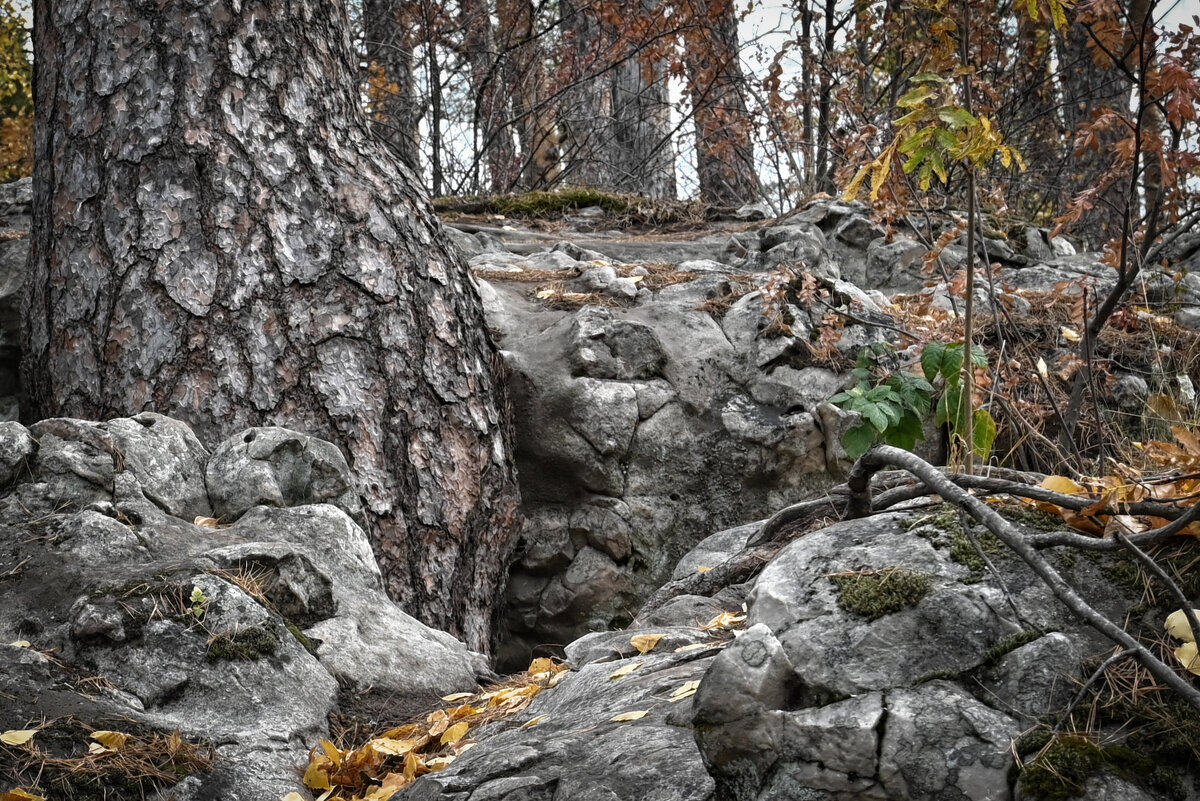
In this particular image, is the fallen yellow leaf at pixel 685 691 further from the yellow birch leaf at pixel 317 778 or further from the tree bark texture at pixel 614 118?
the tree bark texture at pixel 614 118

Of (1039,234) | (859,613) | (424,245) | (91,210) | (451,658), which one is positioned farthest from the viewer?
(1039,234)

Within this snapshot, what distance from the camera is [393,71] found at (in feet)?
35.2

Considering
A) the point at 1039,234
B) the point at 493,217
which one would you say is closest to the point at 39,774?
the point at 493,217

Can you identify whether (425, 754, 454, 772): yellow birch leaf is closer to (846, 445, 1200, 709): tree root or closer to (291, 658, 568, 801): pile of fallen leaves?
(291, 658, 568, 801): pile of fallen leaves

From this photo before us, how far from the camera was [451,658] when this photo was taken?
330 cm

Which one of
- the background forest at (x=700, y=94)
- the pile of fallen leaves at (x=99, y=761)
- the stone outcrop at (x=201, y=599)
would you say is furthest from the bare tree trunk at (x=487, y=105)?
the pile of fallen leaves at (x=99, y=761)

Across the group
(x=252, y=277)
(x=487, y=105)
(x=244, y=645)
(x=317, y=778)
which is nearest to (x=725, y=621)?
(x=317, y=778)

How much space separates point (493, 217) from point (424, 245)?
3.42 m

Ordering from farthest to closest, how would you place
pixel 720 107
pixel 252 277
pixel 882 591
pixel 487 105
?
pixel 487 105 → pixel 720 107 → pixel 252 277 → pixel 882 591

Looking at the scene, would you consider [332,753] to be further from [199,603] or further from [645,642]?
[645,642]

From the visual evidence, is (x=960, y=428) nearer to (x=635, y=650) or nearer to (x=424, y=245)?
(x=635, y=650)

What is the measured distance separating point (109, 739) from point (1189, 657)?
88.8 inches

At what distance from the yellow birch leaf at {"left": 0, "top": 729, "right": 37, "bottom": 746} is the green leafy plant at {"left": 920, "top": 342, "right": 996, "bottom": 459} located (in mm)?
2580

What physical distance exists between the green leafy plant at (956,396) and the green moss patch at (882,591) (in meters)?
1.12
